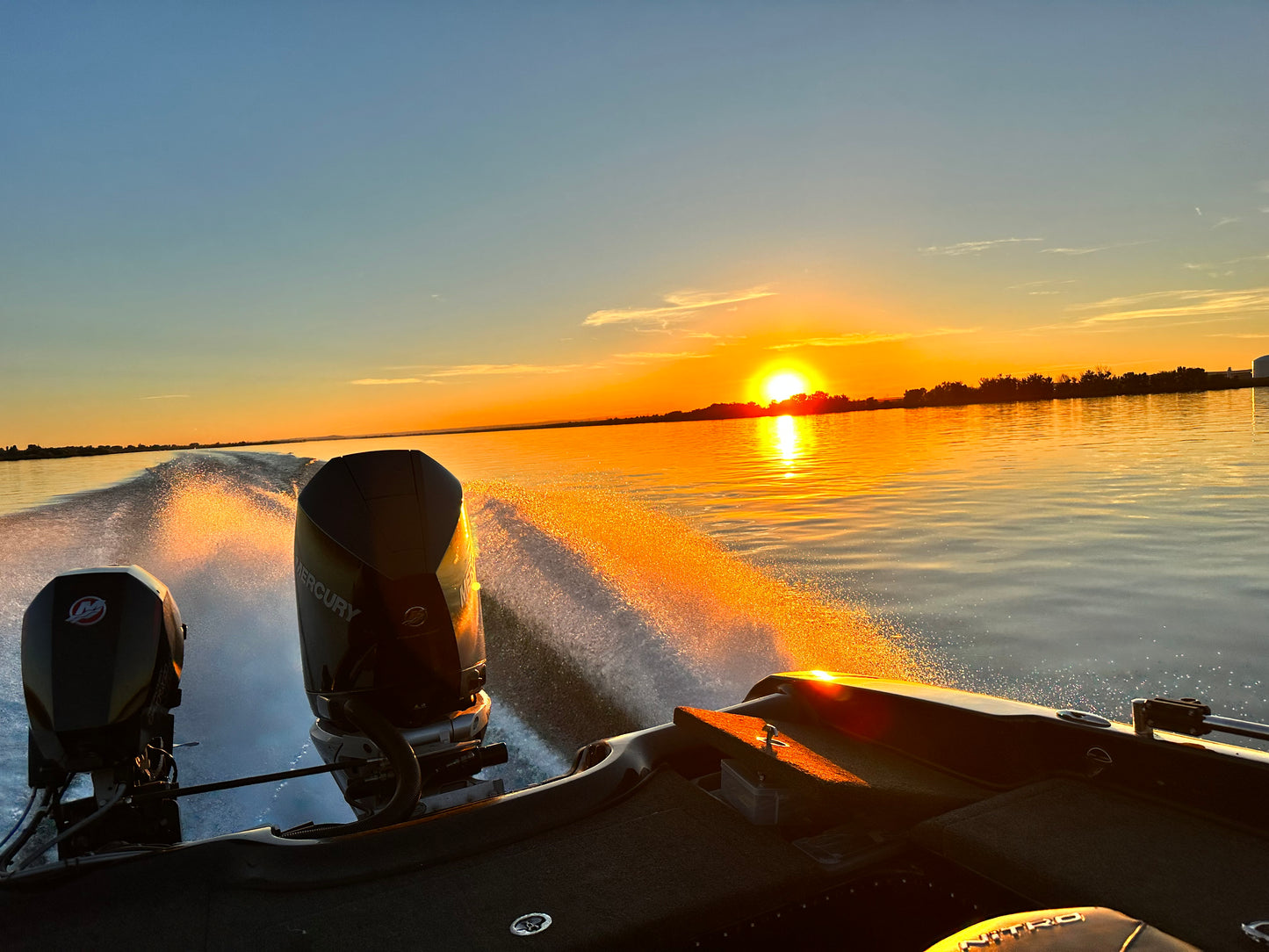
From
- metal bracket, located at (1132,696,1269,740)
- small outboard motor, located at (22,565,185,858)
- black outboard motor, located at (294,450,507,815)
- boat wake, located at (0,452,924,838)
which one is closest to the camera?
metal bracket, located at (1132,696,1269,740)

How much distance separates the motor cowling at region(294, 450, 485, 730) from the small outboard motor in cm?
46

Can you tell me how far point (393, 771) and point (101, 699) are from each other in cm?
78

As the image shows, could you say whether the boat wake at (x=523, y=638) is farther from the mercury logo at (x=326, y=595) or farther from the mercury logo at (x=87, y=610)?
the mercury logo at (x=87, y=610)

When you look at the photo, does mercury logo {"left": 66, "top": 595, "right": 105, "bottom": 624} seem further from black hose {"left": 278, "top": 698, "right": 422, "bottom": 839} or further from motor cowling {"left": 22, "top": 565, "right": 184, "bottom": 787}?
black hose {"left": 278, "top": 698, "right": 422, "bottom": 839}

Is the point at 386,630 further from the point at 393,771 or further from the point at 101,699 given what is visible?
the point at 101,699

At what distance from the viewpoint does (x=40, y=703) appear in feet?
6.34

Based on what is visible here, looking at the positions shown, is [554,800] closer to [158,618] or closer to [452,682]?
[452,682]

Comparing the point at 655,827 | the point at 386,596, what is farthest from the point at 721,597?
the point at 655,827

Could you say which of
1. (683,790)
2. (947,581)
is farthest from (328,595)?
(947,581)

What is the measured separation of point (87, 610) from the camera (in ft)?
6.85

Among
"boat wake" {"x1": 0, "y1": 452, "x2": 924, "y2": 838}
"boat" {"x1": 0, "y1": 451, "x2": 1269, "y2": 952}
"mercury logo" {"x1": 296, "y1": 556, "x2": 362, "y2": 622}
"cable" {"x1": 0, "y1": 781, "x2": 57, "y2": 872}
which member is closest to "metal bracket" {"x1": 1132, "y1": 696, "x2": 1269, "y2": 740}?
Result: "boat" {"x1": 0, "y1": 451, "x2": 1269, "y2": 952}

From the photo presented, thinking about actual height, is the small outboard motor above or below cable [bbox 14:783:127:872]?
above

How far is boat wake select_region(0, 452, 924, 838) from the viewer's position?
360 centimetres

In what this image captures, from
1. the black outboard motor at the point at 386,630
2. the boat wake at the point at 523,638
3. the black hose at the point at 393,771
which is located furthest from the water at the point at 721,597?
the black hose at the point at 393,771
